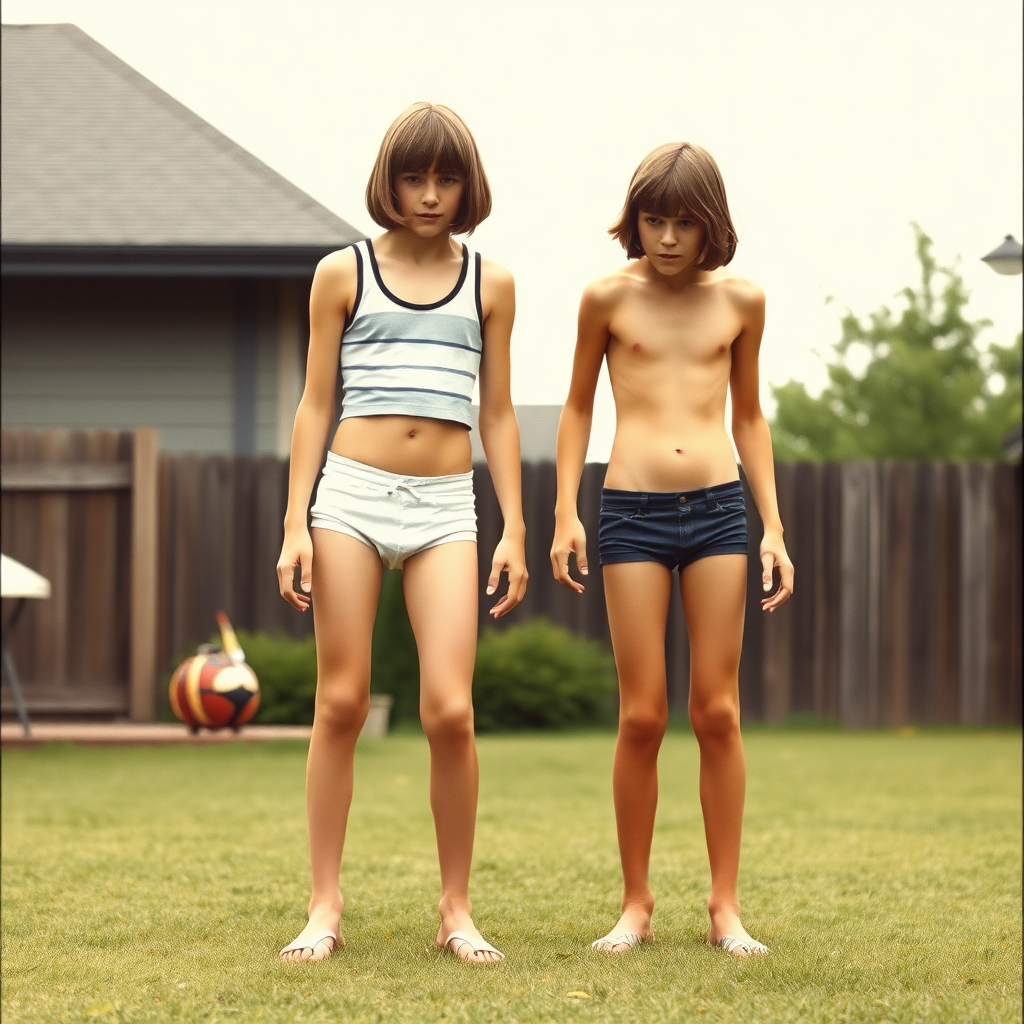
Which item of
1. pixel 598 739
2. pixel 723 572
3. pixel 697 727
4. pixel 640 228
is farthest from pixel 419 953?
pixel 598 739

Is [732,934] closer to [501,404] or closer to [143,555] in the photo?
[501,404]

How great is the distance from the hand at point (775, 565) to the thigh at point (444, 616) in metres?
0.64

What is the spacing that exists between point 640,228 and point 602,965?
1.56 meters

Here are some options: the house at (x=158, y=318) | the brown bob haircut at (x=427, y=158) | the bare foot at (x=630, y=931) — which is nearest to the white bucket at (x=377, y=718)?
the house at (x=158, y=318)

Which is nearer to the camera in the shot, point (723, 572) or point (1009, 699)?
point (723, 572)

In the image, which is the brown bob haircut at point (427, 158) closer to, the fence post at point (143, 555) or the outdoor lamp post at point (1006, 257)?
the fence post at point (143, 555)

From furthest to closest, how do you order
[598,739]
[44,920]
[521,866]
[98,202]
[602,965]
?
[98,202], [598,739], [521,866], [44,920], [602,965]

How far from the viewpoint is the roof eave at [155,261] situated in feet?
33.9

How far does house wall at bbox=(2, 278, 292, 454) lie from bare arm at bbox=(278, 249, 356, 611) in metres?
7.63

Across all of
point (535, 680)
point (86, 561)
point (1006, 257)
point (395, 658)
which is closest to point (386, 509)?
point (535, 680)

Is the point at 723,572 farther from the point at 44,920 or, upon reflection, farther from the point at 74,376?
the point at 74,376

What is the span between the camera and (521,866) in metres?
4.63

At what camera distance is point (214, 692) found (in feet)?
27.5

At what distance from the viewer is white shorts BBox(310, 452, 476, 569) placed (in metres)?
3.23
